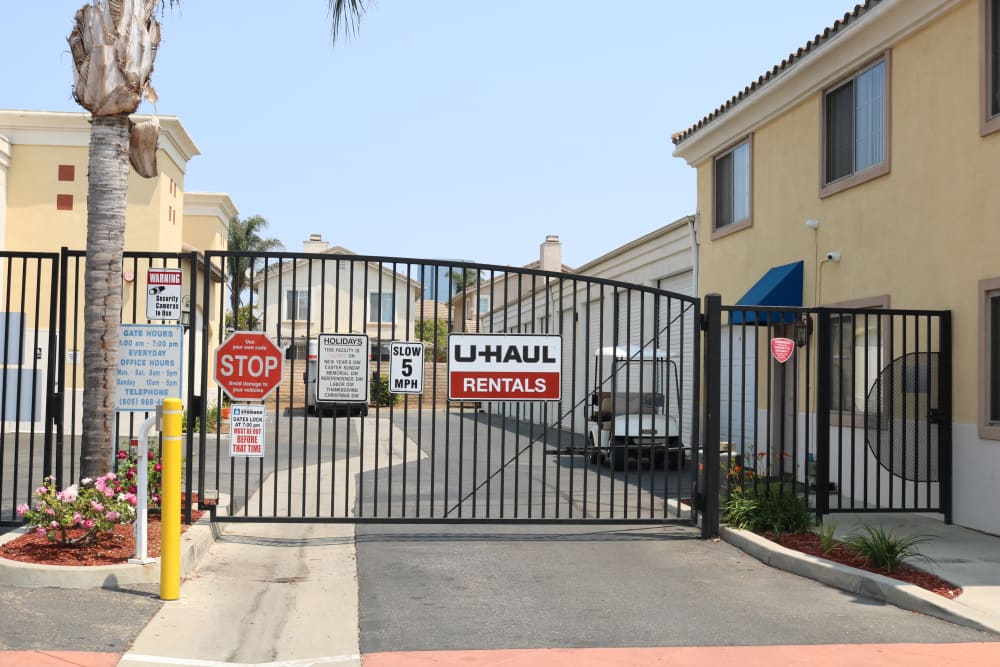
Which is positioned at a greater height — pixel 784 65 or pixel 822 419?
pixel 784 65

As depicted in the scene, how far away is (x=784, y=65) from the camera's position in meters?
14.1

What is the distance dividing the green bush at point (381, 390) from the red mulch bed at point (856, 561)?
392 centimetres

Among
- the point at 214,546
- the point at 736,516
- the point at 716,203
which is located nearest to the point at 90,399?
the point at 214,546

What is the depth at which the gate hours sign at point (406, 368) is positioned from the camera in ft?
31.9

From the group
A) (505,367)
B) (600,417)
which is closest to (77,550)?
(505,367)

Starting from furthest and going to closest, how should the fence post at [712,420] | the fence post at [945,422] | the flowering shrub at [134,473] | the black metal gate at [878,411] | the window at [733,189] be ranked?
the window at [733,189] < the fence post at [945,422] < the black metal gate at [878,411] < the fence post at [712,420] < the flowering shrub at [134,473]

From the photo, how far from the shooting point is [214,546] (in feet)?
30.6

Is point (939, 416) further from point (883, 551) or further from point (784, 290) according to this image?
point (784, 290)

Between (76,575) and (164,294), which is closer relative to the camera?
(76,575)

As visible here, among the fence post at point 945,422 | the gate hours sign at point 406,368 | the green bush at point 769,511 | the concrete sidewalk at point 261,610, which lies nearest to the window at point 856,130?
the fence post at point 945,422

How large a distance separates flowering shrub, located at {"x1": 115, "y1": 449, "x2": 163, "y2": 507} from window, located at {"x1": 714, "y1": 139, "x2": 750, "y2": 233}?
998 cm

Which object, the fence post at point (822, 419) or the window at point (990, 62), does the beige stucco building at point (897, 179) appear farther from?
the fence post at point (822, 419)

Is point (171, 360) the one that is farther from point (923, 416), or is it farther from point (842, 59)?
point (842, 59)

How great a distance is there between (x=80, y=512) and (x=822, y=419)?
22.5 feet
